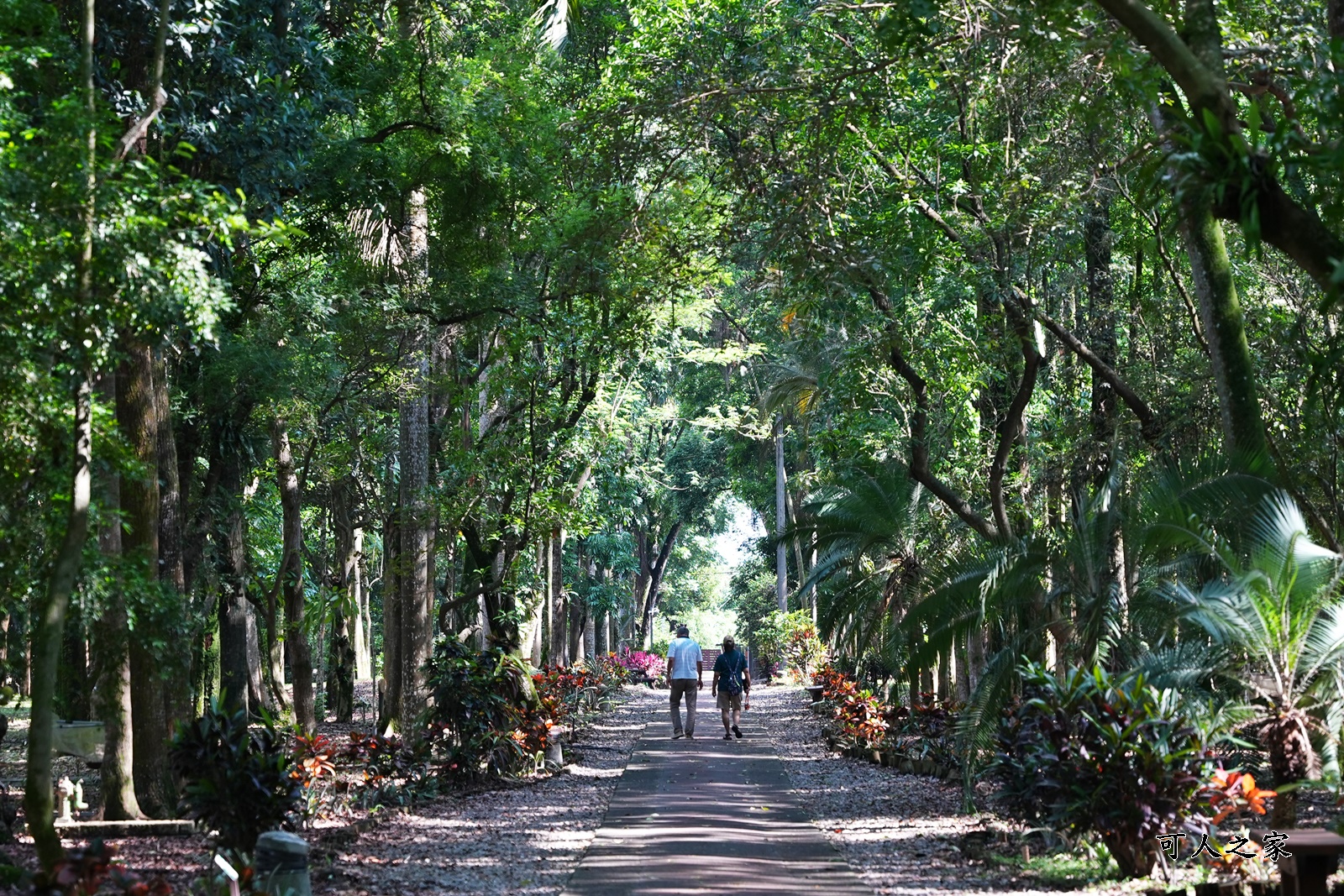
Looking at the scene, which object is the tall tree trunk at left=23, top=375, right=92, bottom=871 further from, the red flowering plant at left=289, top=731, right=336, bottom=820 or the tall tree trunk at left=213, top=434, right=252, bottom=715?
the tall tree trunk at left=213, top=434, right=252, bottom=715

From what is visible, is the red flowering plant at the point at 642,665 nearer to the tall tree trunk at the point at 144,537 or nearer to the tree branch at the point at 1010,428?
the tree branch at the point at 1010,428

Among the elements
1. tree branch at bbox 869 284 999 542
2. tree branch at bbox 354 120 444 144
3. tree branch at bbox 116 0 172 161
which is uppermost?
tree branch at bbox 354 120 444 144

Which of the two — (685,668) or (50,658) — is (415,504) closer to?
(685,668)

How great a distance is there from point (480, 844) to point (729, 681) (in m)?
10.9

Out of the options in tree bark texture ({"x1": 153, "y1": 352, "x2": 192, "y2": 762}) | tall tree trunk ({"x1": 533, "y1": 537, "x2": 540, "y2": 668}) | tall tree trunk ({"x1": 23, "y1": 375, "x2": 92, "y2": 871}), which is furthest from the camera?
tall tree trunk ({"x1": 533, "y1": 537, "x2": 540, "y2": 668})

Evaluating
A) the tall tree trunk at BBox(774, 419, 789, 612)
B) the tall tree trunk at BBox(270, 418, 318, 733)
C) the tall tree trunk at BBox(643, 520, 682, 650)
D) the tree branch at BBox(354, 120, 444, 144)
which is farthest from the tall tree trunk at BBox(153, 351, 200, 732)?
the tall tree trunk at BBox(643, 520, 682, 650)

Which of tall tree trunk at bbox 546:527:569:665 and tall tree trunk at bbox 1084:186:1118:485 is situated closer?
tall tree trunk at bbox 1084:186:1118:485

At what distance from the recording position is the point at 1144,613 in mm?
11898

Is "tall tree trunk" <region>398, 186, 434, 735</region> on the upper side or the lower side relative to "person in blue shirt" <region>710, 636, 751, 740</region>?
Result: upper

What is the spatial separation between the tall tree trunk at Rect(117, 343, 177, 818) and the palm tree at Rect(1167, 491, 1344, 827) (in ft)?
27.5

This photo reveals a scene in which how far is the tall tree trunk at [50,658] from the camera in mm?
7051

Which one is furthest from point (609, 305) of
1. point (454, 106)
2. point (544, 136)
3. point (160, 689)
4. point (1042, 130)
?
point (160, 689)

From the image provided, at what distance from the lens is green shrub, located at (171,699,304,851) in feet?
29.1

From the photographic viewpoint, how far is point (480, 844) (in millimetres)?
11047
